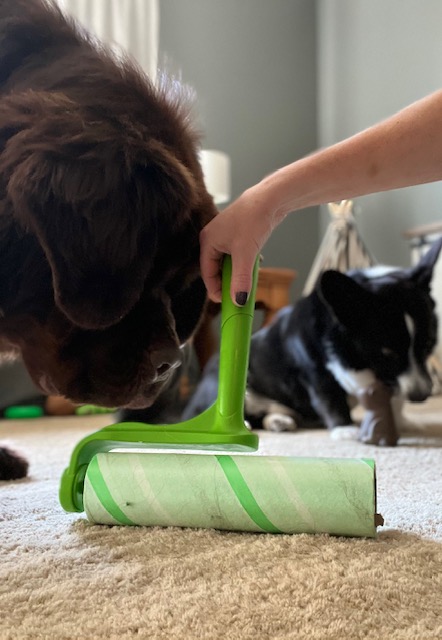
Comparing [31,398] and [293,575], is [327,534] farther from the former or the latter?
[31,398]

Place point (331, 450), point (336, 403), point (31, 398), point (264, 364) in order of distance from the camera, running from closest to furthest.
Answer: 1. point (331, 450)
2. point (336, 403)
3. point (264, 364)
4. point (31, 398)

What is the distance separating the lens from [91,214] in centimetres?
82

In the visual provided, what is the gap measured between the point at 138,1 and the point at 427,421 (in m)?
2.72

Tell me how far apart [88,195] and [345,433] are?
130cm

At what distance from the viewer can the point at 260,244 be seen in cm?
93

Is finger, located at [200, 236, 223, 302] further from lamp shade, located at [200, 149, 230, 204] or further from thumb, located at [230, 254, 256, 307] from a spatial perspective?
lamp shade, located at [200, 149, 230, 204]

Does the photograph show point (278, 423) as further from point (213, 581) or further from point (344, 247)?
point (213, 581)

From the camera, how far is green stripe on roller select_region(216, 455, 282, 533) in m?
0.84

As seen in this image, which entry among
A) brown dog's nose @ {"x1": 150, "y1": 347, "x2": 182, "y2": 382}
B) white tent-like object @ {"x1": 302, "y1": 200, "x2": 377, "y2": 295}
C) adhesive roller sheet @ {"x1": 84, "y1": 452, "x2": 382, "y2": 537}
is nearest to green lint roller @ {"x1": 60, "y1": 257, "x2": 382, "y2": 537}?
adhesive roller sheet @ {"x1": 84, "y1": 452, "x2": 382, "y2": 537}

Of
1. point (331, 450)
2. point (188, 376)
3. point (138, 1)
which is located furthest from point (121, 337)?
point (138, 1)

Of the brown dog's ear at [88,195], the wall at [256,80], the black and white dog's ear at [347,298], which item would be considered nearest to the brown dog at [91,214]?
the brown dog's ear at [88,195]

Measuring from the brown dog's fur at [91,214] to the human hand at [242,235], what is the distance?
0.06 m

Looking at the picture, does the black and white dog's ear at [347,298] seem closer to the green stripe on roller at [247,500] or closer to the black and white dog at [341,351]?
the black and white dog at [341,351]

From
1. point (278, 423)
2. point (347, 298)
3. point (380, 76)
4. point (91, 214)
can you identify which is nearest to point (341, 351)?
point (347, 298)
